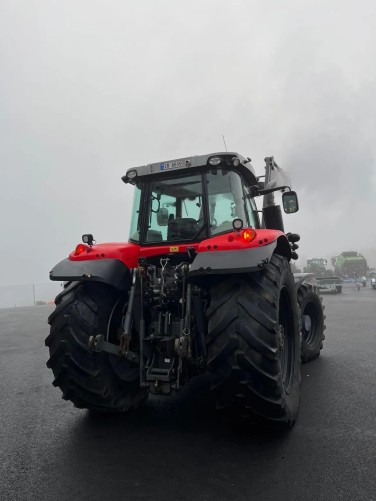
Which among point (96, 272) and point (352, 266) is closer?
point (96, 272)

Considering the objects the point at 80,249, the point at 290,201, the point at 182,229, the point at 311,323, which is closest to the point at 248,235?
the point at 182,229

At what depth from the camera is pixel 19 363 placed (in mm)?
6715

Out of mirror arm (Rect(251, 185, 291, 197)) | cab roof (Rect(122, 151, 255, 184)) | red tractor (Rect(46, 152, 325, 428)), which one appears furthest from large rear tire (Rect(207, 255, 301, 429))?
mirror arm (Rect(251, 185, 291, 197))

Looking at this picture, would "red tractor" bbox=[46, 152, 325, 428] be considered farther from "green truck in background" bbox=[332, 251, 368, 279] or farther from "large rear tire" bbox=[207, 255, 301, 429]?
"green truck in background" bbox=[332, 251, 368, 279]

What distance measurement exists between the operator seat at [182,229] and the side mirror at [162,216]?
11 centimetres

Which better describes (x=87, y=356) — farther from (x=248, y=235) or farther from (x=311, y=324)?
(x=311, y=324)

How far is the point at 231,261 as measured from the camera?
2941 millimetres

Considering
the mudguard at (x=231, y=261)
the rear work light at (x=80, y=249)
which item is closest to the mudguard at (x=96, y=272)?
the rear work light at (x=80, y=249)

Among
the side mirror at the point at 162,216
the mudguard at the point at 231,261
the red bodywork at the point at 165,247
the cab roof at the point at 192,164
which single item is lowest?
the mudguard at the point at 231,261

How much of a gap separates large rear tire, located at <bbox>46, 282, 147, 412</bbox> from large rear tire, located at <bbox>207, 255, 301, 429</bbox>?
3.65 feet

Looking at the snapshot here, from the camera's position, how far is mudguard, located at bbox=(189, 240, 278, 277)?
288cm

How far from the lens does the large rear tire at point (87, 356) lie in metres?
3.27

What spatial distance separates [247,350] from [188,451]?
0.93m

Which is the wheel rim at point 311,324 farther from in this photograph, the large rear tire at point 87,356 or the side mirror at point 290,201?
the large rear tire at point 87,356
